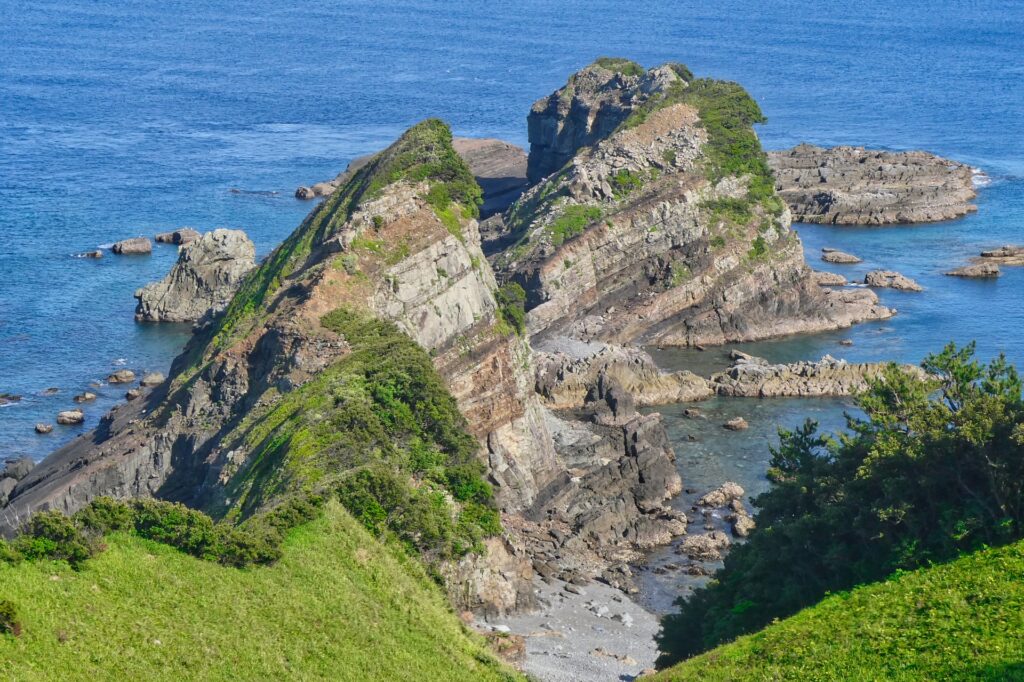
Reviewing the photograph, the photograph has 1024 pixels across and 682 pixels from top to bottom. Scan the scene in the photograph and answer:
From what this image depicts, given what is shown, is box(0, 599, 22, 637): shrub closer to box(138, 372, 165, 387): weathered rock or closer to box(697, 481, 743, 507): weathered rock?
box(697, 481, 743, 507): weathered rock

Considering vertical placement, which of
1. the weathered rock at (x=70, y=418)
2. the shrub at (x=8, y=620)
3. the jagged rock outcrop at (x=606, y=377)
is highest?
the jagged rock outcrop at (x=606, y=377)

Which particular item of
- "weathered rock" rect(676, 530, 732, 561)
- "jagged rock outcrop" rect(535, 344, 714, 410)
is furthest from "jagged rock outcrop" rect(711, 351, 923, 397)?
"weathered rock" rect(676, 530, 732, 561)

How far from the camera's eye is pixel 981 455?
50.0m

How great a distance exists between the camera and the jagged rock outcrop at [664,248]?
11194cm

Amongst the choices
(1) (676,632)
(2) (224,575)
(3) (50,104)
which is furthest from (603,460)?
(3) (50,104)

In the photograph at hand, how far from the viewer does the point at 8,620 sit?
3606 cm

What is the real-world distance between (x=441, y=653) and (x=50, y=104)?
170m

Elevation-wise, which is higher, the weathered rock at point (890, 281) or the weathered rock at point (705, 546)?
the weathered rock at point (890, 281)

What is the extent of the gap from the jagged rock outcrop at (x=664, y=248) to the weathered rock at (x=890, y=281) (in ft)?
15.3

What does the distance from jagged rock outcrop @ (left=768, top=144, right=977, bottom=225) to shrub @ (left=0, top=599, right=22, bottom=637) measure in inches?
4740

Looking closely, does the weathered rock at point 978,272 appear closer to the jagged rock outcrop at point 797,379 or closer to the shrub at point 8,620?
the jagged rock outcrop at point 797,379

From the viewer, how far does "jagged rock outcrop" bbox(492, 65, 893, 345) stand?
112m

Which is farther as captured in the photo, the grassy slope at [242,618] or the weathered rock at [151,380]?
the weathered rock at [151,380]

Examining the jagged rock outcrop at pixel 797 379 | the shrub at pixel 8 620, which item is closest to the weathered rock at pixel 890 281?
the jagged rock outcrop at pixel 797 379
